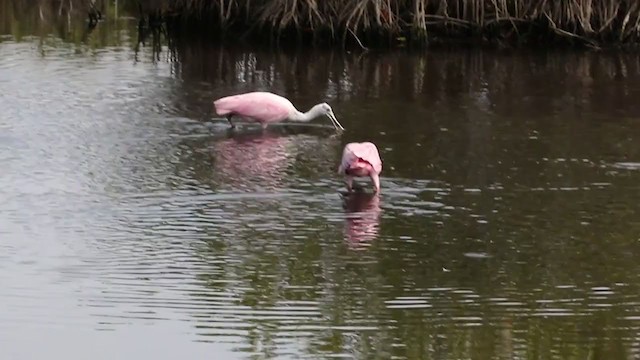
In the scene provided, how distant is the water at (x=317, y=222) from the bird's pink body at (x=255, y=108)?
0.56 feet

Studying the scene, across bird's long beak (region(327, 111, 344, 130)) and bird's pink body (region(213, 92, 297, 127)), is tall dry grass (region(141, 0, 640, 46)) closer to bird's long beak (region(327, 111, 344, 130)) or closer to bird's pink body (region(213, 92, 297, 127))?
bird's long beak (region(327, 111, 344, 130))

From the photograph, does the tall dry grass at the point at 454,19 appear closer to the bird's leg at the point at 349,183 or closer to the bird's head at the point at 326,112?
the bird's head at the point at 326,112

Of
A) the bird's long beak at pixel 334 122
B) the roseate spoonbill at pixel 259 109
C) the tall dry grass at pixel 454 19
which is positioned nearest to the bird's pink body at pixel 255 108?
the roseate spoonbill at pixel 259 109

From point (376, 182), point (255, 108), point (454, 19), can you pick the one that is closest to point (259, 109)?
point (255, 108)

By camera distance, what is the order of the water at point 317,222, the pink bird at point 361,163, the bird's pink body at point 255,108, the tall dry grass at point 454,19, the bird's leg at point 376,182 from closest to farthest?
the water at point 317,222, the pink bird at point 361,163, the bird's leg at point 376,182, the bird's pink body at point 255,108, the tall dry grass at point 454,19

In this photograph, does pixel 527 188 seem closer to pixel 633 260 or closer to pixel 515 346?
pixel 633 260

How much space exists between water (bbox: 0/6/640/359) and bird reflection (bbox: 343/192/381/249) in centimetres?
3

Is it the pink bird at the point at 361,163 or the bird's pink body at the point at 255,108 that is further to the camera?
the bird's pink body at the point at 255,108

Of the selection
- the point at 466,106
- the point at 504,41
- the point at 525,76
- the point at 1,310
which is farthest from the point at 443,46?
the point at 1,310

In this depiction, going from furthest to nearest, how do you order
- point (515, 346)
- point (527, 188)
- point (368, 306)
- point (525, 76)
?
point (525, 76) → point (527, 188) → point (368, 306) → point (515, 346)

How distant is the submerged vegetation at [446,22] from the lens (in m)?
20.5

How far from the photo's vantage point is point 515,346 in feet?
25.6

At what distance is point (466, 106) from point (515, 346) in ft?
26.2

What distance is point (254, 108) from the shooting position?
14.1m
